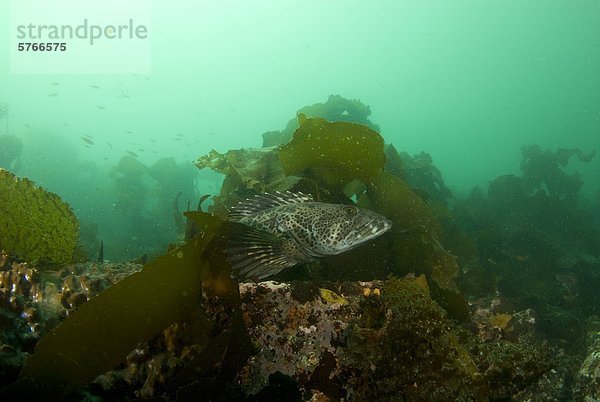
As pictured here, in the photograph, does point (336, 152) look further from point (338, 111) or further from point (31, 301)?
point (338, 111)

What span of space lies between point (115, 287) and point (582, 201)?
2113 cm

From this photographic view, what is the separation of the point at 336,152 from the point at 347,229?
1159mm

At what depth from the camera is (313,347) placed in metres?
1.99

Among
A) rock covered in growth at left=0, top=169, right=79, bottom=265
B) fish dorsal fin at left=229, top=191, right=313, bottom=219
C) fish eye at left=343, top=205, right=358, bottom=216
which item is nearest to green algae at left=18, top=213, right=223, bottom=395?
rock covered in growth at left=0, top=169, right=79, bottom=265

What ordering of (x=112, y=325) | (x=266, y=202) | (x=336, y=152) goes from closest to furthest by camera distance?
(x=112, y=325), (x=266, y=202), (x=336, y=152)

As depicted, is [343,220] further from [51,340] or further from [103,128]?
[103,128]

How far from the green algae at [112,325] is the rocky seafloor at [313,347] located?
172 mm

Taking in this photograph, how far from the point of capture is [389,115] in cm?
14412

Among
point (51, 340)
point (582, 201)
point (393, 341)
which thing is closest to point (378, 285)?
point (393, 341)

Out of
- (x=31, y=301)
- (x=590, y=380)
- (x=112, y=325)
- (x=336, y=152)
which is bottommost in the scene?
(x=590, y=380)

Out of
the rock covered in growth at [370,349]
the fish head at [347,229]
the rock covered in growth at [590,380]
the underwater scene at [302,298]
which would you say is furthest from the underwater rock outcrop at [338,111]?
the rock covered in growth at [370,349]

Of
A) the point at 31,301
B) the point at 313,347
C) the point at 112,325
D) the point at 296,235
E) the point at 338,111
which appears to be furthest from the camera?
the point at 338,111

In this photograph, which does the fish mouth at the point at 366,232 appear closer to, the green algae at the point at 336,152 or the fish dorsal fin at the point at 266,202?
the fish dorsal fin at the point at 266,202

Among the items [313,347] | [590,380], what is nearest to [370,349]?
[313,347]
